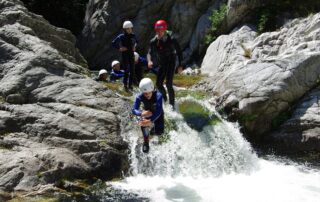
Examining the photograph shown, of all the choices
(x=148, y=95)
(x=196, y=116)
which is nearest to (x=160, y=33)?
(x=148, y=95)

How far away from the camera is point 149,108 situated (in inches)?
453

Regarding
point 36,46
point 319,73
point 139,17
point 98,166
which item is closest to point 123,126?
point 98,166

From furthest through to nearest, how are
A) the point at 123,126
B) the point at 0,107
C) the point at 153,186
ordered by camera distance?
the point at 123,126
the point at 0,107
the point at 153,186

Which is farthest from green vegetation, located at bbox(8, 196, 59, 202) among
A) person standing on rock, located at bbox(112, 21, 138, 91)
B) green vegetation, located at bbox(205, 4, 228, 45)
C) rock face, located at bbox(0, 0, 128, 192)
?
green vegetation, located at bbox(205, 4, 228, 45)

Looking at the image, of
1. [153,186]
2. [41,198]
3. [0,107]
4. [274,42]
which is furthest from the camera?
[274,42]

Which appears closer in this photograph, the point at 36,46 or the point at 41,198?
the point at 41,198

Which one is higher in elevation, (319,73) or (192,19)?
(192,19)

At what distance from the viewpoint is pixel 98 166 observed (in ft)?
39.6

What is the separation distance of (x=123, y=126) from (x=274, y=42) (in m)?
9.91

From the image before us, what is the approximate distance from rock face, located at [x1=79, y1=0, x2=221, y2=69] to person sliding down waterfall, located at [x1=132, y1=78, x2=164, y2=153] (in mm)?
15391

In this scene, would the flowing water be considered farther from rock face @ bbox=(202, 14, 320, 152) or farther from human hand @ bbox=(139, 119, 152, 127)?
human hand @ bbox=(139, 119, 152, 127)

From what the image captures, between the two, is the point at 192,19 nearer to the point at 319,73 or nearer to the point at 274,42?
the point at 274,42

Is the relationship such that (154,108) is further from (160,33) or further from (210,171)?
(210,171)

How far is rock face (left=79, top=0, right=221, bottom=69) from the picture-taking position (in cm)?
2759
